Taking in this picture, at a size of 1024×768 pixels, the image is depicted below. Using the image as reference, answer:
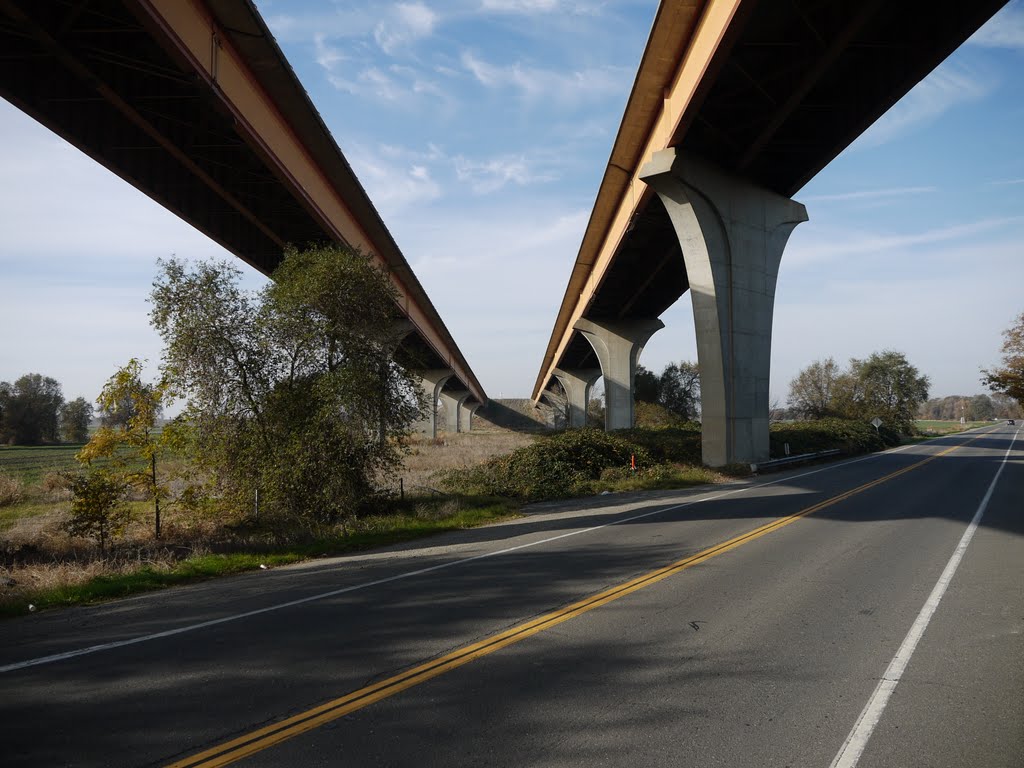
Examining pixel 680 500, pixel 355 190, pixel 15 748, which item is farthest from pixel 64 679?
pixel 355 190

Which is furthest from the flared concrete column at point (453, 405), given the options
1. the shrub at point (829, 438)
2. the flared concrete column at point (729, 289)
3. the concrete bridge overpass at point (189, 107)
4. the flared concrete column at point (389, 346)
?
the flared concrete column at point (389, 346)

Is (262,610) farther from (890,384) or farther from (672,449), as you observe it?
(890,384)

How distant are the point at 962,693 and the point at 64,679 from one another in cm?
680

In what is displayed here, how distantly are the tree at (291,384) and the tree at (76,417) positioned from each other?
57745mm

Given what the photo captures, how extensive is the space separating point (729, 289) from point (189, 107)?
17.7 meters

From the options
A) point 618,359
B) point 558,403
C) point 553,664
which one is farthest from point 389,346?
point 558,403

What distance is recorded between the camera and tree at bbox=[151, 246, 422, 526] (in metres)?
14.7

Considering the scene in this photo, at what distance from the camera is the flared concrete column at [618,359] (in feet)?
164

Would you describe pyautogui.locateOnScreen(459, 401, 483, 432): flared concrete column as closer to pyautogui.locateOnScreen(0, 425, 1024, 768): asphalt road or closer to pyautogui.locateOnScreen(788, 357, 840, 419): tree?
pyautogui.locateOnScreen(788, 357, 840, 419): tree

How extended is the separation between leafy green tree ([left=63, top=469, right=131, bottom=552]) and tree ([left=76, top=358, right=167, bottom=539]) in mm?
343

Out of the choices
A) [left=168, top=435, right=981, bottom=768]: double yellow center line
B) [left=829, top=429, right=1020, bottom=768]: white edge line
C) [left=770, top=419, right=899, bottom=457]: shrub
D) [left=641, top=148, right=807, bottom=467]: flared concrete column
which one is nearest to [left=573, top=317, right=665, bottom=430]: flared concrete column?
[left=770, top=419, right=899, bottom=457]: shrub

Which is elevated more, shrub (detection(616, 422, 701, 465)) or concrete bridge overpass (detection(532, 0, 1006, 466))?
concrete bridge overpass (detection(532, 0, 1006, 466))

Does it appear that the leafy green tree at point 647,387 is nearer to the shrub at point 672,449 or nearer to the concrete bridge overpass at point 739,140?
the concrete bridge overpass at point 739,140

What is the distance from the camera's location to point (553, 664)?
541 centimetres
